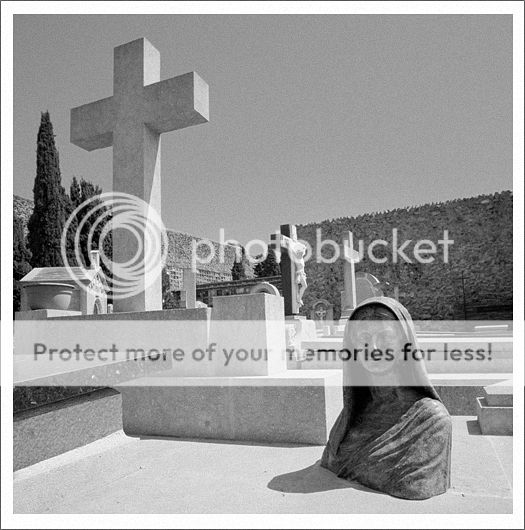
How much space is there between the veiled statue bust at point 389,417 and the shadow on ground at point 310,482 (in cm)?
5

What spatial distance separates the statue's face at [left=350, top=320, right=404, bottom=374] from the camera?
321 cm

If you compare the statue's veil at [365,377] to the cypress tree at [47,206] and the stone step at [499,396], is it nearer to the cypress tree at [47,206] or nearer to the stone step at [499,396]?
the stone step at [499,396]

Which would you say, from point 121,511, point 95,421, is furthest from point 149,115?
point 121,511

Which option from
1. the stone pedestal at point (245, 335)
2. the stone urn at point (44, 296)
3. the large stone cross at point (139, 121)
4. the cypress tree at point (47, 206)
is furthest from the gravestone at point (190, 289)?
the stone pedestal at point (245, 335)

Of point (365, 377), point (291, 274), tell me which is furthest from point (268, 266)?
point (365, 377)

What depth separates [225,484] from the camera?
10.7 feet

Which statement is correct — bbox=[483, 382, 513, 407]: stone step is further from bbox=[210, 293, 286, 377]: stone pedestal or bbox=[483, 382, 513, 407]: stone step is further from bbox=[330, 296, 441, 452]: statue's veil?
bbox=[210, 293, 286, 377]: stone pedestal

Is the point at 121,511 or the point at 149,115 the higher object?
the point at 149,115

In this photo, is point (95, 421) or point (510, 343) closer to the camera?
point (95, 421)

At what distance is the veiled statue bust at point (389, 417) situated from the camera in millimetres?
2939

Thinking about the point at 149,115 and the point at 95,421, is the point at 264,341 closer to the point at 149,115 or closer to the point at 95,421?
the point at 95,421

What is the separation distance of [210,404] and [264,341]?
833 millimetres

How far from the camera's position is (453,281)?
22.1 m

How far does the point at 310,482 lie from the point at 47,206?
63.7ft
